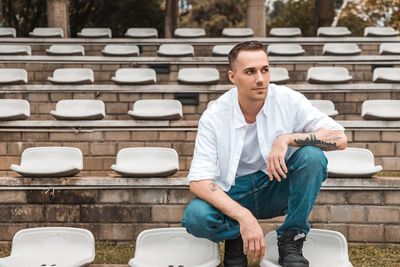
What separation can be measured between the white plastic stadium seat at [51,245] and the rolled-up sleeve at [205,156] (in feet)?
3.06

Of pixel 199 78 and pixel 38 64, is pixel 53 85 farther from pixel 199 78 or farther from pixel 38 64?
pixel 199 78

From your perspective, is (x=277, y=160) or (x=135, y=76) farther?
(x=135, y=76)

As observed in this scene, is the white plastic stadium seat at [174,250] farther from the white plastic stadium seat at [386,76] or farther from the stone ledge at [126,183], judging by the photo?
the white plastic stadium seat at [386,76]

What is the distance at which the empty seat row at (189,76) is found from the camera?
27.3 ft

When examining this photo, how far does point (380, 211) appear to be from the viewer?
467 centimetres

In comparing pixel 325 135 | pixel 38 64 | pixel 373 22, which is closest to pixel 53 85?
pixel 38 64

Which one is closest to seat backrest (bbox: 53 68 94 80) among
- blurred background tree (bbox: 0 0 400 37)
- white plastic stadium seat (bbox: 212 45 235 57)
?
white plastic stadium seat (bbox: 212 45 235 57)

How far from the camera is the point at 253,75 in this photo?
321 centimetres

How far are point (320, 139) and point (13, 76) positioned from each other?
20.8ft

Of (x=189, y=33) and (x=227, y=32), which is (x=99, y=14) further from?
(x=227, y=32)

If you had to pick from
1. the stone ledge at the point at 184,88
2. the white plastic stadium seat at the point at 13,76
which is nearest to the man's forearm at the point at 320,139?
the stone ledge at the point at 184,88

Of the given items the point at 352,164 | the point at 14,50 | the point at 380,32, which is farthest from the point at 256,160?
the point at 380,32

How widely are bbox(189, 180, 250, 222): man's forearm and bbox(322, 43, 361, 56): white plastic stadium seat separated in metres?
7.32

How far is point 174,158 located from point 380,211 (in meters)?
1.69
